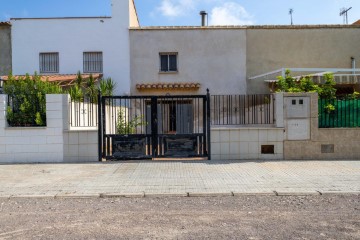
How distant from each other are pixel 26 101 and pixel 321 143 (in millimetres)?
9740

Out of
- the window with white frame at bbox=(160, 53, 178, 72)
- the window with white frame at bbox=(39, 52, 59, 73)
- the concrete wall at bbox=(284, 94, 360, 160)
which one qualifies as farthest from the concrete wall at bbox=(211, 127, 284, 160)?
the window with white frame at bbox=(39, 52, 59, 73)

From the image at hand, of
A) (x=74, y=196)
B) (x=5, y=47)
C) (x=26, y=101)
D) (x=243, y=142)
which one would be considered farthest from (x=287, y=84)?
(x=5, y=47)

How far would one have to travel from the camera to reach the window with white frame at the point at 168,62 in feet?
64.5

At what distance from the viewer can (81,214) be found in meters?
5.70

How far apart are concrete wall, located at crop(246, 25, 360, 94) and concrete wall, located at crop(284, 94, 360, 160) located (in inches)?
349

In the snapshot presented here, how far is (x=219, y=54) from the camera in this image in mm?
19438

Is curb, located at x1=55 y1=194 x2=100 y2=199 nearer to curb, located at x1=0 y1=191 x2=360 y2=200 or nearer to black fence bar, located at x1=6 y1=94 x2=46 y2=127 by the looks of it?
curb, located at x1=0 y1=191 x2=360 y2=200

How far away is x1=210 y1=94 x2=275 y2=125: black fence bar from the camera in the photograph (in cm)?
1147

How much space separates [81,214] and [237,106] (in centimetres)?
783

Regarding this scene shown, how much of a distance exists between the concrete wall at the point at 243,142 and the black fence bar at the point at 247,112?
570 mm

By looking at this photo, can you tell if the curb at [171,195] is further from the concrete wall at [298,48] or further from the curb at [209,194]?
the concrete wall at [298,48]

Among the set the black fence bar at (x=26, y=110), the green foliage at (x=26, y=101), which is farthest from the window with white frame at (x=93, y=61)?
the black fence bar at (x=26, y=110)

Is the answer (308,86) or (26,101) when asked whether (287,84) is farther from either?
(26,101)

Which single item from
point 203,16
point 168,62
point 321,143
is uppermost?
point 203,16
